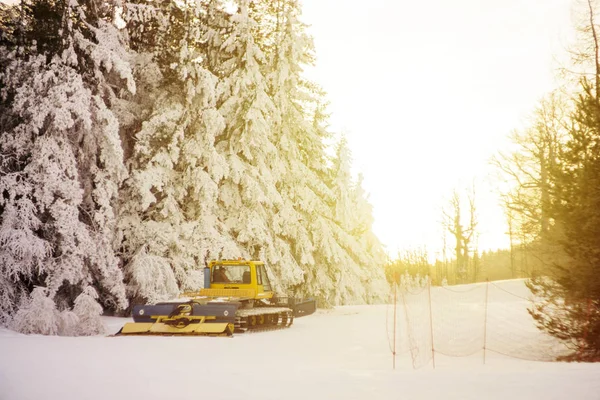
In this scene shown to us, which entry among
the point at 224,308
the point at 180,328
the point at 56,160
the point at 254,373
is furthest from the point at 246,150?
the point at 254,373

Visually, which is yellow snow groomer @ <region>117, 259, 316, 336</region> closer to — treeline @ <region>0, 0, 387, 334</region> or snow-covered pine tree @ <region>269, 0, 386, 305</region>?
treeline @ <region>0, 0, 387, 334</region>

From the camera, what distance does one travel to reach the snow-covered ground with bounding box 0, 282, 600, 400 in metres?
8.45

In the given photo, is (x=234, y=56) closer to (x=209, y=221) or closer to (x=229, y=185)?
(x=229, y=185)

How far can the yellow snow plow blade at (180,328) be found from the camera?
16.3m

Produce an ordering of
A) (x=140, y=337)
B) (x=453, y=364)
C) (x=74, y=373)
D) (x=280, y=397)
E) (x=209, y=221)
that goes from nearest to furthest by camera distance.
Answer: (x=280, y=397)
(x=74, y=373)
(x=453, y=364)
(x=140, y=337)
(x=209, y=221)

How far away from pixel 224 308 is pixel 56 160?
24.0 ft

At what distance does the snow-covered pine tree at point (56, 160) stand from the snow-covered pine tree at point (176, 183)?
7.00 ft

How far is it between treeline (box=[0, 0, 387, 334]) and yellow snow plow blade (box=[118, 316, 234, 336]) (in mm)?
1643

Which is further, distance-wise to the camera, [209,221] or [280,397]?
[209,221]

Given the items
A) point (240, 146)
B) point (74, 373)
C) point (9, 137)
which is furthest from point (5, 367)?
point (240, 146)

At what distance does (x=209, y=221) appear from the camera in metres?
23.4

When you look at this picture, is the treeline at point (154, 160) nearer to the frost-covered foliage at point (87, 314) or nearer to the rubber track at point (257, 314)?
the frost-covered foliage at point (87, 314)

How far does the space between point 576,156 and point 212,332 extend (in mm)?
10637

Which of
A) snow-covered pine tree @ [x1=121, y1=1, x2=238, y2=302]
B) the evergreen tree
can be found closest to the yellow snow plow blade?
snow-covered pine tree @ [x1=121, y1=1, x2=238, y2=302]
